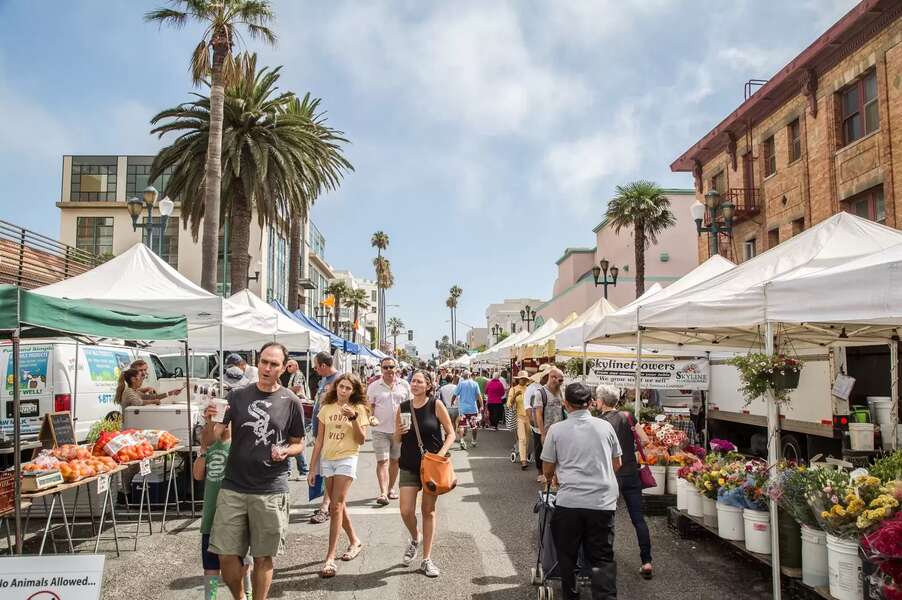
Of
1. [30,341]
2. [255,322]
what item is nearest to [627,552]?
[255,322]

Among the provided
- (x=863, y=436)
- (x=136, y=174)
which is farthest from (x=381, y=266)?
(x=863, y=436)

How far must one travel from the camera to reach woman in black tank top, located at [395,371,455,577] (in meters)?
6.40

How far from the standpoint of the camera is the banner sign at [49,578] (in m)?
3.56

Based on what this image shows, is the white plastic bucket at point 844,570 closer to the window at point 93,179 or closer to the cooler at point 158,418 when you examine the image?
the cooler at point 158,418

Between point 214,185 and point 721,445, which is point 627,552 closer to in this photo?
point 721,445

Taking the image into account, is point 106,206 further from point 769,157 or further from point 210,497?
point 210,497

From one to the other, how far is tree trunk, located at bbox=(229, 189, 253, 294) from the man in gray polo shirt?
17.2 metres

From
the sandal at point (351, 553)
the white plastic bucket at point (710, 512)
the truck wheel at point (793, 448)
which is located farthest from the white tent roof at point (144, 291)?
the truck wheel at point (793, 448)

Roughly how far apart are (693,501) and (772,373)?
224cm

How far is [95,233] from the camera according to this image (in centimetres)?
5412

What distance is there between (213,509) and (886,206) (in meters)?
18.2

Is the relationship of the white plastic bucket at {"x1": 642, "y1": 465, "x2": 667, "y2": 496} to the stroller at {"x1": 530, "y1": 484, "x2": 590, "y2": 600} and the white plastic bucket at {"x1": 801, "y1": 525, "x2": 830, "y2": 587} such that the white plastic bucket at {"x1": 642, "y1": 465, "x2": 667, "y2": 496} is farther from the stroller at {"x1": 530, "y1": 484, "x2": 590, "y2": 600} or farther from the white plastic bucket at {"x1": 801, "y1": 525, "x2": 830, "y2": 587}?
the white plastic bucket at {"x1": 801, "y1": 525, "x2": 830, "y2": 587}

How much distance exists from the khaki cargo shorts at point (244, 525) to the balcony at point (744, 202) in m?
22.9

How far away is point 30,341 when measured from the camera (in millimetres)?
9750
